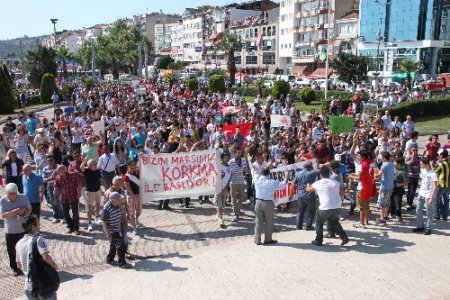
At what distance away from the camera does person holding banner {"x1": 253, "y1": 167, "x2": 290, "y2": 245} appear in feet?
30.9

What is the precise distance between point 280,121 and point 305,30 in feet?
224

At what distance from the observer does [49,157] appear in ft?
35.2

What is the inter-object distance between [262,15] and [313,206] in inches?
3852

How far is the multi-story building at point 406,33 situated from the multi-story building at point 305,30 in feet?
24.6

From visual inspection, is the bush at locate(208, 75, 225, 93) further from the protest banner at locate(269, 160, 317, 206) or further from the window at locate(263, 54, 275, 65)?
the window at locate(263, 54, 275, 65)

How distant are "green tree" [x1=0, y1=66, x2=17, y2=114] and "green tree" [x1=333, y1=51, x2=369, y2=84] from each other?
2907 cm

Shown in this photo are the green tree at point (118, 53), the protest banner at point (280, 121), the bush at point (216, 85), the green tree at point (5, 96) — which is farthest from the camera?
the green tree at point (118, 53)

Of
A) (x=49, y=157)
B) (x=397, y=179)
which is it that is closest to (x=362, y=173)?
(x=397, y=179)

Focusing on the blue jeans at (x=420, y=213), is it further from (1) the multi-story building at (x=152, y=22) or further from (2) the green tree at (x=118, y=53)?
(1) the multi-story building at (x=152, y=22)

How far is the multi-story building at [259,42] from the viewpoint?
95.7 meters

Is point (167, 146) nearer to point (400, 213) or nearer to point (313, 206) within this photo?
point (313, 206)

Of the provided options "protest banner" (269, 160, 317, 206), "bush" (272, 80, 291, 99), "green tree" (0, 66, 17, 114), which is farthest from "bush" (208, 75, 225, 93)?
"protest banner" (269, 160, 317, 206)

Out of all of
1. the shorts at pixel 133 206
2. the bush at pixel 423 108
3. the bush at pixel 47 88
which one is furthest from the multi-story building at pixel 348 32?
the shorts at pixel 133 206

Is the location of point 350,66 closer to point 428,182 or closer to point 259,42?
point 428,182
